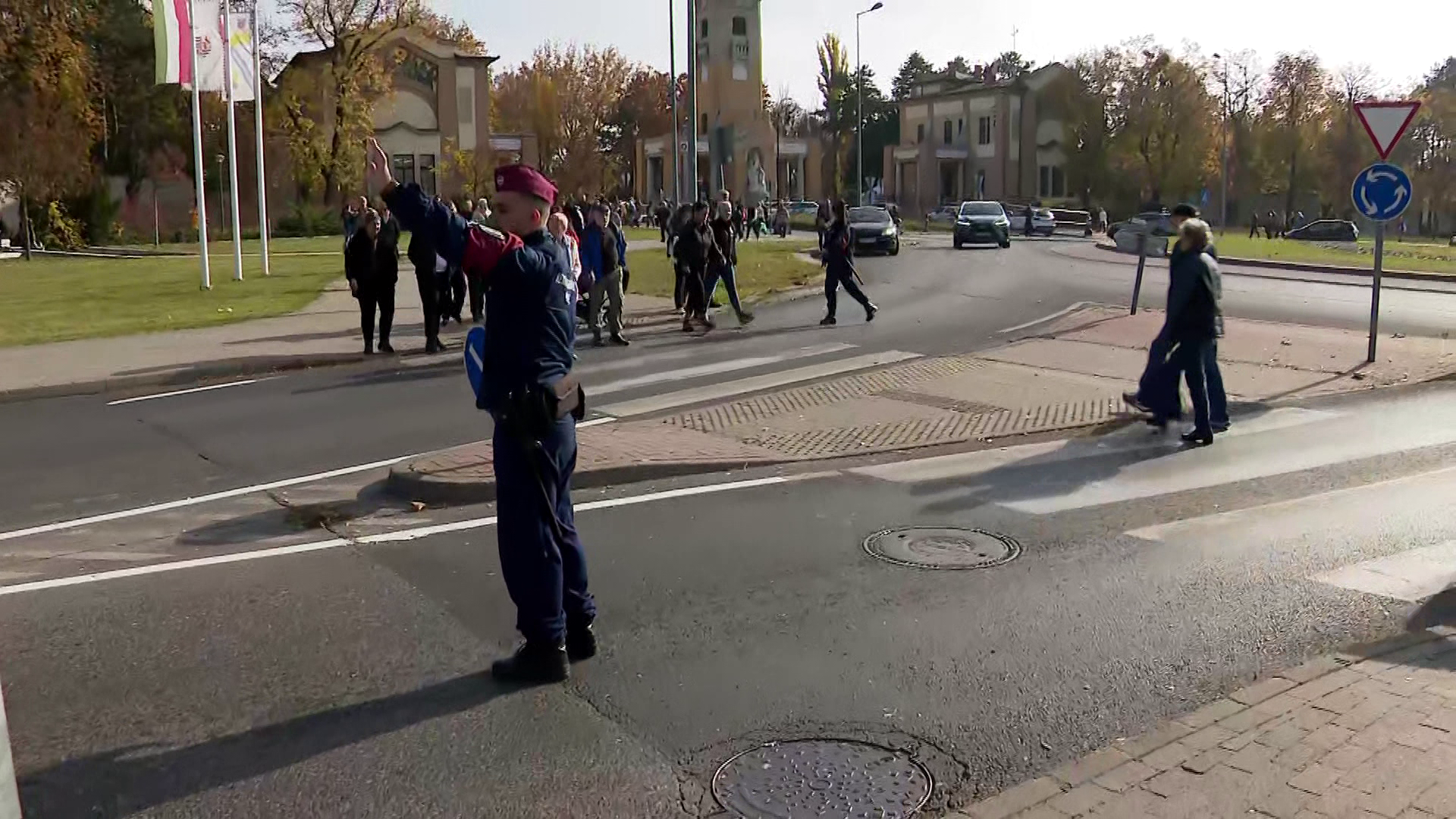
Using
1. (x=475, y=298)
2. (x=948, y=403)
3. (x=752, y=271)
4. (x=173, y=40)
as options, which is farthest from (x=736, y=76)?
(x=948, y=403)

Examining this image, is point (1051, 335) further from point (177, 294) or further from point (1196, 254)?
point (177, 294)

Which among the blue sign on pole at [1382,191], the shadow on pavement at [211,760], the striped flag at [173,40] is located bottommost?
the shadow on pavement at [211,760]

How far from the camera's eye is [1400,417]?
11.0 metres

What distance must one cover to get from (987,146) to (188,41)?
70.3 metres

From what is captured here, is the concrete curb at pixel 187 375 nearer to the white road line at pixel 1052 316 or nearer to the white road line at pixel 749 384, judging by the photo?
the white road line at pixel 749 384

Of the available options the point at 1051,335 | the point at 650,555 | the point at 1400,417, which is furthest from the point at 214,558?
the point at 1051,335

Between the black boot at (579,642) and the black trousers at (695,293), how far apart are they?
1246 cm

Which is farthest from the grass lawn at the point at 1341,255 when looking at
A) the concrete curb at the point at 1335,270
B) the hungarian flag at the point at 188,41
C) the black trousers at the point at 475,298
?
the hungarian flag at the point at 188,41

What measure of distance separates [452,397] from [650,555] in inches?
245

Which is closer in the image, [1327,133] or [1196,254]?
[1196,254]

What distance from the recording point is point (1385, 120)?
544 inches

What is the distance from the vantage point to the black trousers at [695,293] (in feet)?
57.0

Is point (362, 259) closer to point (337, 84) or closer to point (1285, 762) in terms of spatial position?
point (1285, 762)

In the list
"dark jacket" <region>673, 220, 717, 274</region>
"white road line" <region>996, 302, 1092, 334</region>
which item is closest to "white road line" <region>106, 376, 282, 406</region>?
"dark jacket" <region>673, 220, 717, 274</region>
